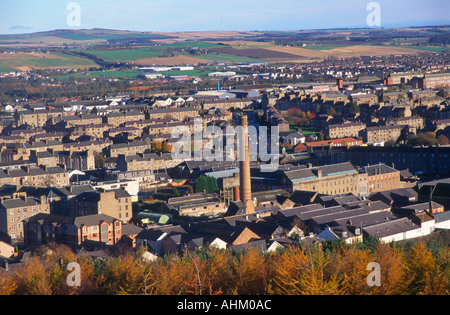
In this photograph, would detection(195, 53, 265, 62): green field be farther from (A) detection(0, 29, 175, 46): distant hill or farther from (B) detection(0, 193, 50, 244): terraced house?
(B) detection(0, 193, 50, 244): terraced house

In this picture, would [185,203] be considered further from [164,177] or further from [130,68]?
[130,68]

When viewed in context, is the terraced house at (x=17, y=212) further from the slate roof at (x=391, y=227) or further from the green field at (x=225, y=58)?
the green field at (x=225, y=58)

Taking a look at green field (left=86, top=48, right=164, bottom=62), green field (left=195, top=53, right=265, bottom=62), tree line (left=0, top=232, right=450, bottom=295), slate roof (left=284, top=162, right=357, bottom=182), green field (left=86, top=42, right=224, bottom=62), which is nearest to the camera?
tree line (left=0, top=232, right=450, bottom=295)

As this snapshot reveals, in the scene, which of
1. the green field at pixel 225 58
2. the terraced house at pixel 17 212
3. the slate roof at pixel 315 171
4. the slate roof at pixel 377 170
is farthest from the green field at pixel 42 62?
the terraced house at pixel 17 212

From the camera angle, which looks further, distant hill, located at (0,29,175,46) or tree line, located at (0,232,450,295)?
distant hill, located at (0,29,175,46)

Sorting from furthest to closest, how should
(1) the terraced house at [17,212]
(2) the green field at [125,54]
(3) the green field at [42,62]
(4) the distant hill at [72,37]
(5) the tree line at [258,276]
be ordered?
1. (4) the distant hill at [72,37]
2. (2) the green field at [125,54]
3. (3) the green field at [42,62]
4. (1) the terraced house at [17,212]
5. (5) the tree line at [258,276]

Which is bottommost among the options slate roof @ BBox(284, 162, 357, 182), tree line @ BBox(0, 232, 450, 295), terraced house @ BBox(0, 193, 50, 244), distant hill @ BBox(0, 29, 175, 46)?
terraced house @ BBox(0, 193, 50, 244)

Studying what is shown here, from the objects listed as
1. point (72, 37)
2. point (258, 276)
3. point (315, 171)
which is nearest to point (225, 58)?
point (72, 37)

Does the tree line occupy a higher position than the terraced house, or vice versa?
the tree line

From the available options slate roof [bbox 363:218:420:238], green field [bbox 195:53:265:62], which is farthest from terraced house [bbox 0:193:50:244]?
green field [bbox 195:53:265:62]

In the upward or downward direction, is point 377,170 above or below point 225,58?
below

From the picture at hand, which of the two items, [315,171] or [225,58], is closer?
[315,171]

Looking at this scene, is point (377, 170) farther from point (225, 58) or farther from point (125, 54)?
point (125, 54)
